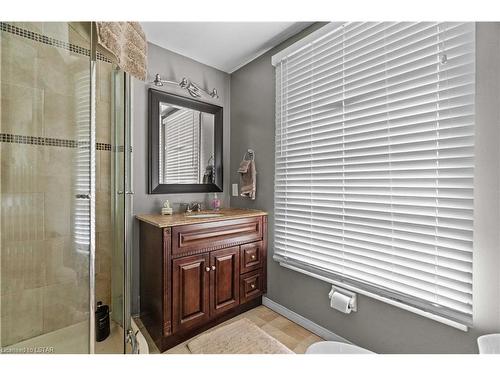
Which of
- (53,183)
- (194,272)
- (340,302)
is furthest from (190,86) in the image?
(340,302)

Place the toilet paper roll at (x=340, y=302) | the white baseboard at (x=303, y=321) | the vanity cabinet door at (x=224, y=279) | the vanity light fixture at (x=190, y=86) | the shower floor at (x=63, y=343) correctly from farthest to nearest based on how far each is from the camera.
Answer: the vanity light fixture at (x=190, y=86) → the vanity cabinet door at (x=224, y=279) → the white baseboard at (x=303, y=321) → the toilet paper roll at (x=340, y=302) → the shower floor at (x=63, y=343)

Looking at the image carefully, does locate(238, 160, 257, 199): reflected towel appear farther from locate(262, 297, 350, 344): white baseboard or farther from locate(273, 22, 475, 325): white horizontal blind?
locate(262, 297, 350, 344): white baseboard

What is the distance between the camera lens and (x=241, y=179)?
202 centimetres

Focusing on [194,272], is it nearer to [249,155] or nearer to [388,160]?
[249,155]

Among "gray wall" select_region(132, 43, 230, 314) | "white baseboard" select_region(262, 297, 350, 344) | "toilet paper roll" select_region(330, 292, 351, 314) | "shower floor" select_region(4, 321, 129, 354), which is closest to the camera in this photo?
"shower floor" select_region(4, 321, 129, 354)

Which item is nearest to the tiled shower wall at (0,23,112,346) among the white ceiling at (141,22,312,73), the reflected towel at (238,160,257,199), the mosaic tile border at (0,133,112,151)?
the mosaic tile border at (0,133,112,151)

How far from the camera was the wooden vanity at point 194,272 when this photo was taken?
133 centimetres

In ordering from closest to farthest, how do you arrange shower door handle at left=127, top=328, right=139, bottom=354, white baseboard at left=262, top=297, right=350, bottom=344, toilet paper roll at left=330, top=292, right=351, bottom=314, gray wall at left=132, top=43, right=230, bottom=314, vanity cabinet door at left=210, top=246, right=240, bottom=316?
shower door handle at left=127, top=328, right=139, bottom=354, toilet paper roll at left=330, top=292, right=351, bottom=314, white baseboard at left=262, top=297, right=350, bottom=344, vanity cabinet door at left=210, top=246, right=240, bottom=316, gray wall at left=132, top=43, right=230, bottom=314

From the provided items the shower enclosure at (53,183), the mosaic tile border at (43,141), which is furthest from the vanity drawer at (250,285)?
the mosaic tile border at (43,141)

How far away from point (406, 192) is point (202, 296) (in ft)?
4.55

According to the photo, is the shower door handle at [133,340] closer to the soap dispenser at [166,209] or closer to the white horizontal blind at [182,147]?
the soap dispenser at [166,209]

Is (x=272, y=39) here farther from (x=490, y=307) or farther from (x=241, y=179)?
(x=490, y=307)

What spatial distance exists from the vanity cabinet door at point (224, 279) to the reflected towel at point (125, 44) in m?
1.27

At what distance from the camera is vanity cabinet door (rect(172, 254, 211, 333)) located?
4.45ft
